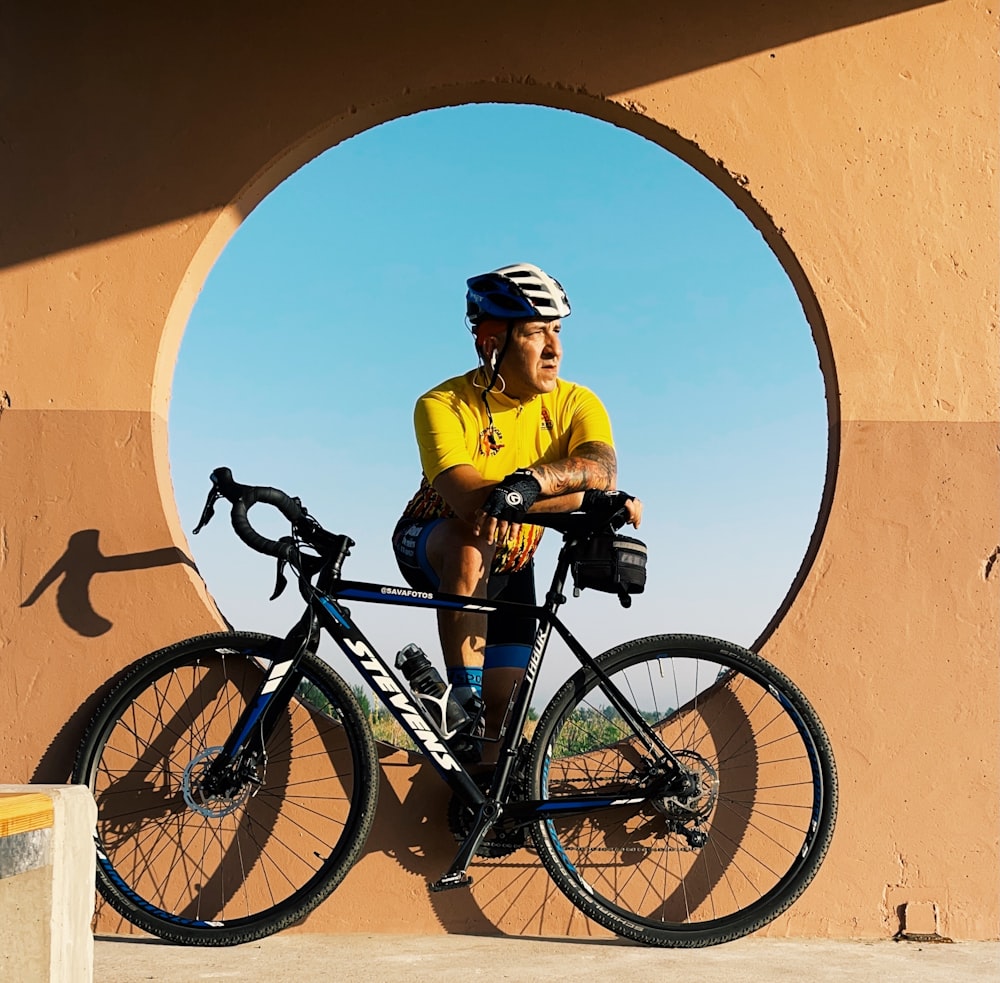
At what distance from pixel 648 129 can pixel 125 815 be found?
267 centimetres

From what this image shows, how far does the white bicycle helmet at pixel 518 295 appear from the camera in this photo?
365cm

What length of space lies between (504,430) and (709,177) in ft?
3.46

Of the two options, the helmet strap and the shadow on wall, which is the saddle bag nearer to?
the helmet strap

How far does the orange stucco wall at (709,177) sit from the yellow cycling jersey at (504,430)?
742mm

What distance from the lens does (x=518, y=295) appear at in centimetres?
365

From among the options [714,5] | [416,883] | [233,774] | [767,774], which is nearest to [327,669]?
[233,774]

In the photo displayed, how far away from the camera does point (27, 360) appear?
148 inches

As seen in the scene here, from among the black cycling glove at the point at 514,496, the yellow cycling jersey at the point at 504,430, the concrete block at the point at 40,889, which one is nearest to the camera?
the concrete block at the point at 40,889

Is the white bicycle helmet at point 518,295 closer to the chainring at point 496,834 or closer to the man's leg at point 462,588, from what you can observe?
the man's leg at point 462,588

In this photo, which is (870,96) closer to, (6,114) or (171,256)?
(171,256)

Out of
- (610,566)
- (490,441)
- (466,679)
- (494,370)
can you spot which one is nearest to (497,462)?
(490,441)

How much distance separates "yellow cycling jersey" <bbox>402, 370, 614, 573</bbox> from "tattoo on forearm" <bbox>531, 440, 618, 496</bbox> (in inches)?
2.5

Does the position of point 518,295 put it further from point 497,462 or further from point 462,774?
point 462,774

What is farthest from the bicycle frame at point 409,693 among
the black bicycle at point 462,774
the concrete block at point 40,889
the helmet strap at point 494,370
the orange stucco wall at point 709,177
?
the concrete block at point 40,889
